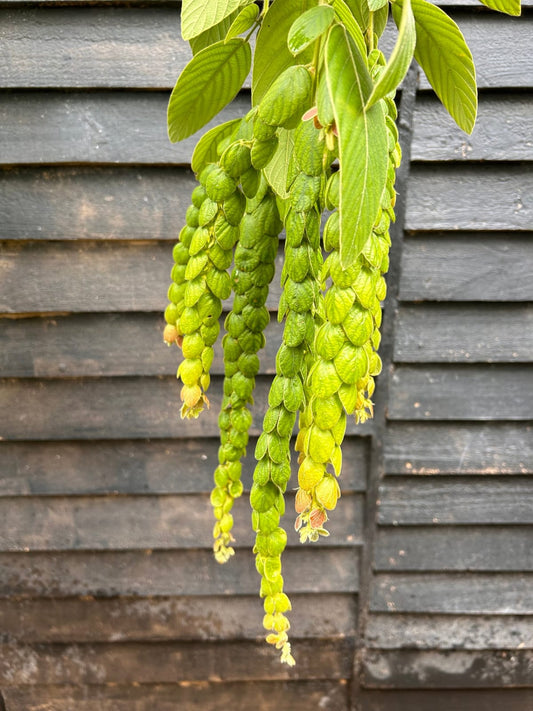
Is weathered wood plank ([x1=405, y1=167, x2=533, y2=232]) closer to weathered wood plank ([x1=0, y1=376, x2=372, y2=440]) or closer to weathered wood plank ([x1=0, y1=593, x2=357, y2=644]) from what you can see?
weathered wood plank ([x1=0, y1=376, x2=372, y2=440])

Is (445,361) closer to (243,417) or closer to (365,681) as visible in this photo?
(243,417)

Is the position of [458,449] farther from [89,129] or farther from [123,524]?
[89,129]

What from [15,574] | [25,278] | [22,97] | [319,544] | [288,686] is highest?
[22,97]

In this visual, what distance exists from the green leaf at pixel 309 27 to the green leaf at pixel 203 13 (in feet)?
0.30

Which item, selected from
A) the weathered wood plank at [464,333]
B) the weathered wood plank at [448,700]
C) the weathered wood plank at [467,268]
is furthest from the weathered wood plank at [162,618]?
the weathered wood plank at [467,268]

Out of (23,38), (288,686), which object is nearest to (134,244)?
(23,38)

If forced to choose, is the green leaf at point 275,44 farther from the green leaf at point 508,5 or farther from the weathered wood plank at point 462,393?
the weathered wood plank at point 462,393

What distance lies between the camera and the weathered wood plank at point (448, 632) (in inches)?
52.8

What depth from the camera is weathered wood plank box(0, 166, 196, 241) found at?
1018 mm

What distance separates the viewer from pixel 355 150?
0.96ft

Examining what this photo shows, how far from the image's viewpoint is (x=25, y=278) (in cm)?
108

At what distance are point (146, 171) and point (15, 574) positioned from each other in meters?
1.07

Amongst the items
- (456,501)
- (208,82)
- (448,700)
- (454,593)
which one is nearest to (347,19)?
(208,82)

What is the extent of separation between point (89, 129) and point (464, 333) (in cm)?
88
